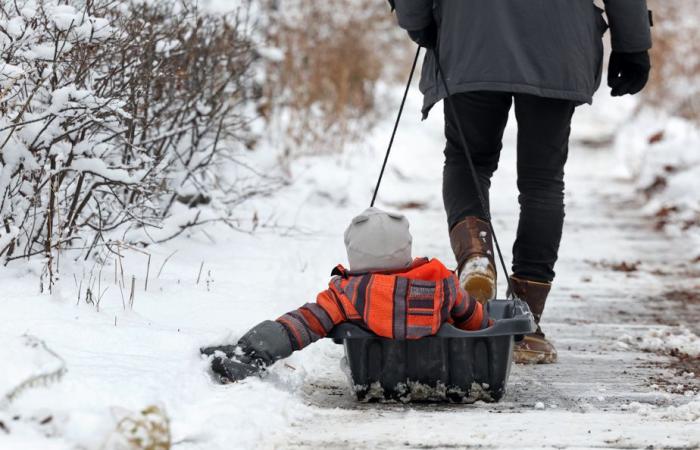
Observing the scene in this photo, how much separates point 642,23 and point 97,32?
6.09 ft

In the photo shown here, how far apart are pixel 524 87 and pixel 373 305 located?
1045 mm

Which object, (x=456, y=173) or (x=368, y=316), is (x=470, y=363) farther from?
(x=456, y=173)

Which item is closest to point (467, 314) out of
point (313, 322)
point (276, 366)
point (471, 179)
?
point (313, 322)

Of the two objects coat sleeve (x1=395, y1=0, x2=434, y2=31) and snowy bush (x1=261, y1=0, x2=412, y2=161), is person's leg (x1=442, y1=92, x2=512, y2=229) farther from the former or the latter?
snowy bush (x1=261, y1=0, x2=412, y2=161)

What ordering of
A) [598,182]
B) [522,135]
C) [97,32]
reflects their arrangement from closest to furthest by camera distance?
[97,32] → [522,135] → [598,182]

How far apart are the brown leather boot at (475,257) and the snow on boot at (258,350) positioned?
896mm

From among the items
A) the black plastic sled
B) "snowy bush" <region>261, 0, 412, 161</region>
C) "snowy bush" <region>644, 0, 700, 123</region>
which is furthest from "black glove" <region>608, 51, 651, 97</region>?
"snowy bush" <region>644, 0, 700, 123</region>

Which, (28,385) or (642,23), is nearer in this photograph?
(28,385)

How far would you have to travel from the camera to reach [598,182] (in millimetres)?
11195

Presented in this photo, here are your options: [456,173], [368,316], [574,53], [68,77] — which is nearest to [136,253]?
[68,77]

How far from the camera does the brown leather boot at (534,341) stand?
11.9ft

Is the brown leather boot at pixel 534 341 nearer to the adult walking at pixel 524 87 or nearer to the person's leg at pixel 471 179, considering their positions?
the adult walking at pixel 524 87

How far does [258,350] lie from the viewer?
2930mm

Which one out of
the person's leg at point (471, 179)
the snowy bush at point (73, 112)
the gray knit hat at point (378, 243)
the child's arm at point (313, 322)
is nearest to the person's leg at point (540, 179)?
the person's leg at point (471, 179)
